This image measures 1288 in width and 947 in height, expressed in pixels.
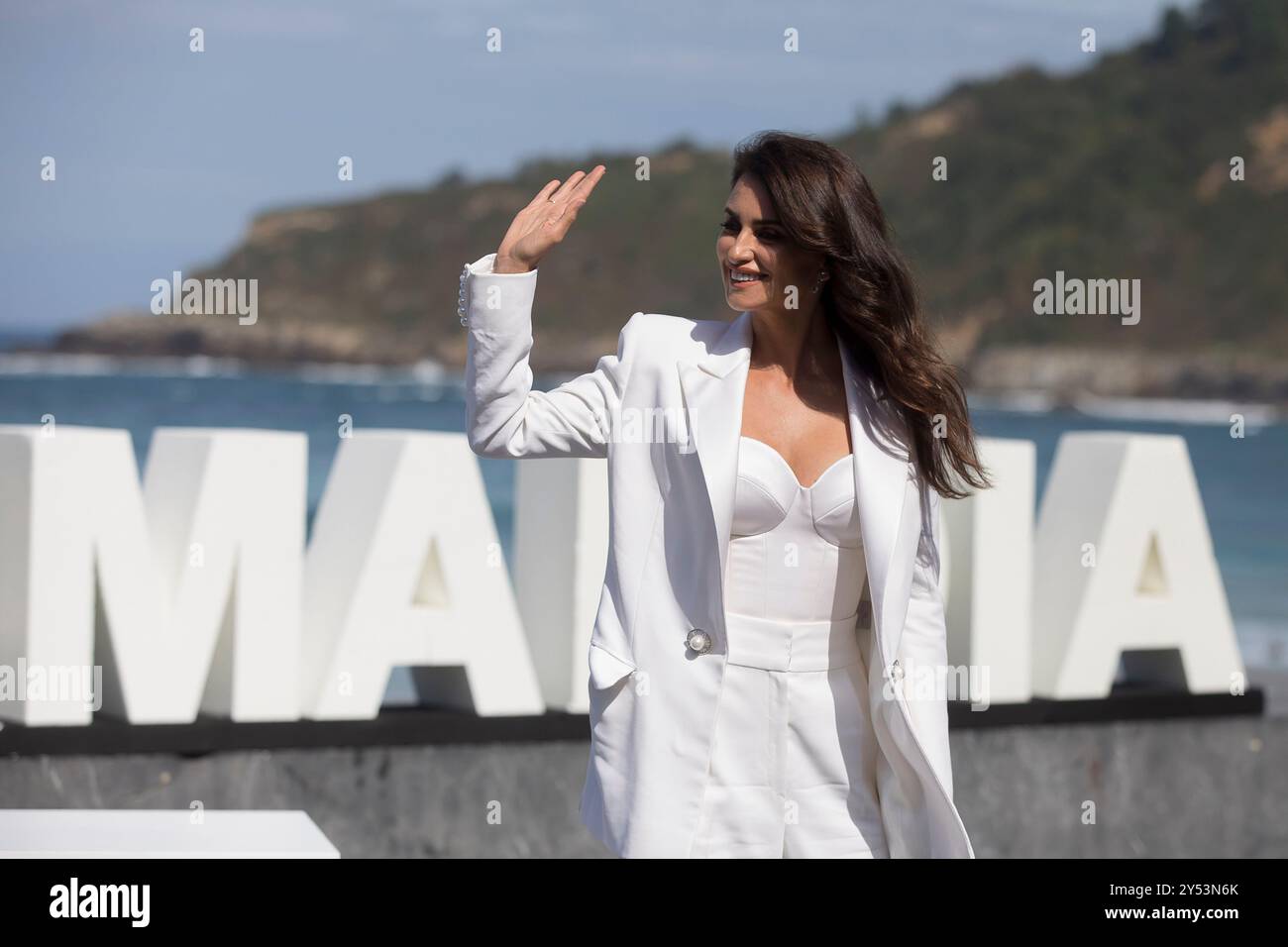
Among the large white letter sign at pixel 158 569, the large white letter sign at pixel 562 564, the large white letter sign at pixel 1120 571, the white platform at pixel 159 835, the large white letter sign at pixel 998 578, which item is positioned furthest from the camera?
the large white letter sign at pixel 1120 571

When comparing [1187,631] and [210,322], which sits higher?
[210,322]

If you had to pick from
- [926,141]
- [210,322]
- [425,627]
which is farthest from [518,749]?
[210,322]

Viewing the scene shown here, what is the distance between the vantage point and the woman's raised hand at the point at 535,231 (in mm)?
3225

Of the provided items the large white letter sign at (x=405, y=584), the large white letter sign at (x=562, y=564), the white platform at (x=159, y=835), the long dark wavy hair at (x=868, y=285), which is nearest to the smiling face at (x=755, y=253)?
the long dark wavy hair at (x=868, y=285)

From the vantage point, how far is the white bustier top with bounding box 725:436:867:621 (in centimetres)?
333

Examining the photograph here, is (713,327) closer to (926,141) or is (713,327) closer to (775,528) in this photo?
(775,528)

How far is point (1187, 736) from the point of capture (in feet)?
24.7

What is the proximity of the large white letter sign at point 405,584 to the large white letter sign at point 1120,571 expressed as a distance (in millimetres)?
2033

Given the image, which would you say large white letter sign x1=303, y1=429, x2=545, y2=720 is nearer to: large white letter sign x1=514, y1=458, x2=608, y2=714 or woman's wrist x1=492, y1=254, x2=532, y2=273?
Result: large white letter sign x1=514, y1=458, x2=608, y2=714

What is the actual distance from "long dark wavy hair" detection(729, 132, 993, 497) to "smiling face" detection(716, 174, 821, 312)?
2cm

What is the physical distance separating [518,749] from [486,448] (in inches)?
136

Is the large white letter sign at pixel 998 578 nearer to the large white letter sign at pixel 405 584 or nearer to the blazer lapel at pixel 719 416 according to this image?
the large white letter sign at pixel 405 584

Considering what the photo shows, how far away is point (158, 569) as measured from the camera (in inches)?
242

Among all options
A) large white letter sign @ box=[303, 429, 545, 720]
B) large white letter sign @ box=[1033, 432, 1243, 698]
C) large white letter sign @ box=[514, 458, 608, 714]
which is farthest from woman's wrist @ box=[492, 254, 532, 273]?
large white letter sign @ box=[1033, 432, 1243, 698]
